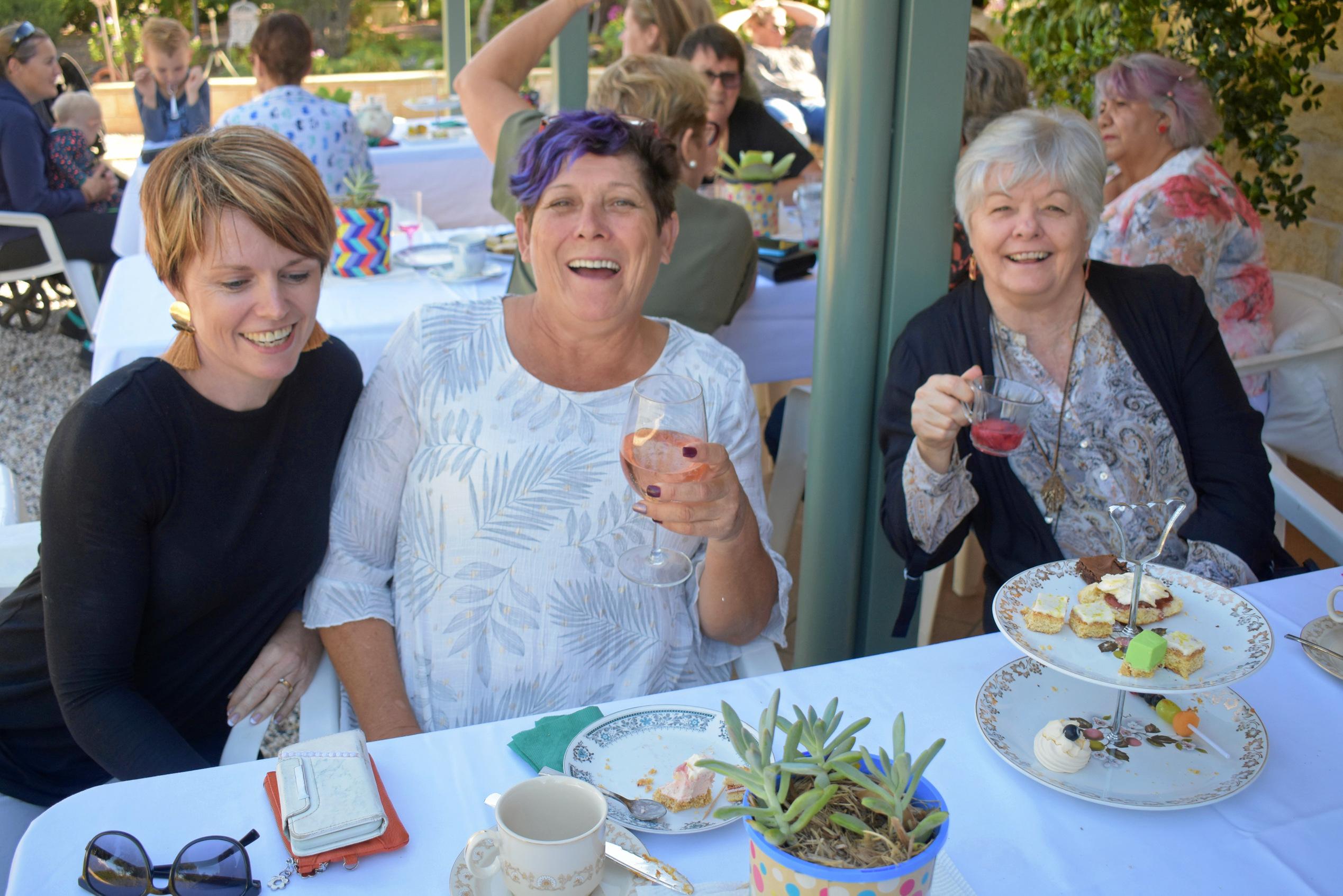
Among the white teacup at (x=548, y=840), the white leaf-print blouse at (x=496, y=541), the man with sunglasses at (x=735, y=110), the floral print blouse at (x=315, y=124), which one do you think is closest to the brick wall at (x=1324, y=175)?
the man with sunglasses at (x=735, y=110)

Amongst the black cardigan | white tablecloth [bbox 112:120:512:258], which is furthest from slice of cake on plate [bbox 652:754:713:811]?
white tablecloth [bbox 112:120:512:258]

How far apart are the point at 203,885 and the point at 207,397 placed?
0.83 metres

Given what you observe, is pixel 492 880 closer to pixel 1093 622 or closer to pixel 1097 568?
pixel 1093 622

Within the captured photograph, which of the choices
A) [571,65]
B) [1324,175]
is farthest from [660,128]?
[1324,175]

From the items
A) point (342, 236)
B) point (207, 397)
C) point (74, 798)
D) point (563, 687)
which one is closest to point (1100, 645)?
point (563, 687)

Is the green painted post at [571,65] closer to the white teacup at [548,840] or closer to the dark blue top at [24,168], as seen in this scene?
the dark blue top at [24,168]

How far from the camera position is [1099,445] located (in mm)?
2123

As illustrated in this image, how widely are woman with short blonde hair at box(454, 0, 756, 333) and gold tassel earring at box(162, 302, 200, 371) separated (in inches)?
49.9

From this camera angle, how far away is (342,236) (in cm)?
336

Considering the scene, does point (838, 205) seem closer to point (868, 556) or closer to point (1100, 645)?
point (868, 556)

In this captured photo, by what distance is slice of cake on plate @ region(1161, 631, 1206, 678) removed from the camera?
1201 mm

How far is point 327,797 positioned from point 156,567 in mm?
672

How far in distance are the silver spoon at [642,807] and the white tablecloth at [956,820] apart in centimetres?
2

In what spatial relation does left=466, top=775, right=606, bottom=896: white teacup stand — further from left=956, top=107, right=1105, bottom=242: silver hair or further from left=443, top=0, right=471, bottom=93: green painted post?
left=443, top=0, right=471, bottom=93: green painted post
